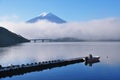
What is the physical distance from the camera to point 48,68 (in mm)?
101562

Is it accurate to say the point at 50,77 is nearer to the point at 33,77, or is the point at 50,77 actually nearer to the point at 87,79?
the point at 33,77

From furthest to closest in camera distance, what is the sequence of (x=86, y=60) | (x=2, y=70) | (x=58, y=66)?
(x=86, y=60) < (x=58, y=66) < (x=2, y=70)

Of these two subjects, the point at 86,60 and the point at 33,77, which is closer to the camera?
the point at 33,77

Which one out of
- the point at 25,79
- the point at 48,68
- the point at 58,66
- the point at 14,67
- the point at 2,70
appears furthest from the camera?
the point at 58,66

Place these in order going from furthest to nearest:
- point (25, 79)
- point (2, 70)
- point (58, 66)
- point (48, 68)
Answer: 1. point (58, 66)
2. point (48, 68)
3. point (2, 70)
4. point (25, 79)

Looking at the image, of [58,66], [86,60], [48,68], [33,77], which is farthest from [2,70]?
[86,60]

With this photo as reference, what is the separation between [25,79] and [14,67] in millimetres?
15022

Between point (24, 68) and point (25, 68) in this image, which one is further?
point (25, 68)

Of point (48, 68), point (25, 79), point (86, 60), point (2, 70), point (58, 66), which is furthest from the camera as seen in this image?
point (86, 60)

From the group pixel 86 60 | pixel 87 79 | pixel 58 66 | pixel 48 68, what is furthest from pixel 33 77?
pixel 86 60

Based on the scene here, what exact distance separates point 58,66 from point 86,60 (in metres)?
19.9

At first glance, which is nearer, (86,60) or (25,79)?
(25,79)

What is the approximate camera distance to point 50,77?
79.8 metres

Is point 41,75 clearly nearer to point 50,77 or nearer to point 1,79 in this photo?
point 50,77
